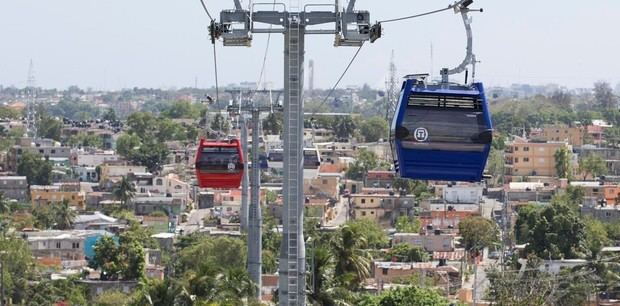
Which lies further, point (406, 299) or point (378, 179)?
point (378, 179)

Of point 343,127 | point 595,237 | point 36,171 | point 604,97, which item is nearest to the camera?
point 595,237

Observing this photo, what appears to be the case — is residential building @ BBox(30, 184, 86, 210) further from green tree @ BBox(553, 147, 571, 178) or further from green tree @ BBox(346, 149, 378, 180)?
green tree @ BBox(553, 147, 571, 178)

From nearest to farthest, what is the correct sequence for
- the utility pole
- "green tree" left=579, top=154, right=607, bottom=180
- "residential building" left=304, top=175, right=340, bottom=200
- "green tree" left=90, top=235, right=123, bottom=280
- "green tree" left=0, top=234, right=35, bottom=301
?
the utility pole → "green tree" left=0, top=234, right=35, bottom=301 → "green tree" left=90, top=235, right=123, bottom=280 → "residential building" left=304, top=175, right=340, bottom=200 → "green tree" left=579, top=154, right=607, bottom=180

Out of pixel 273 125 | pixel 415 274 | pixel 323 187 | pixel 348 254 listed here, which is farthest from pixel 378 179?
pixel 348 254

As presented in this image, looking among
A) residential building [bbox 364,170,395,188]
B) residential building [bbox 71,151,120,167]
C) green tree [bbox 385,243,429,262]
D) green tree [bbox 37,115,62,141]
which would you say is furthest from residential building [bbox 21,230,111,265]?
green tree [bbox 37,115,62,141]

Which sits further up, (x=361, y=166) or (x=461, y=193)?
(x=361, y=166)

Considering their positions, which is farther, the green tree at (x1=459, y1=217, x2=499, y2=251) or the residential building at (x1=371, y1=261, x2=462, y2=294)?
the green tree at (x1=459, y1=217, x2=499, y2=251)

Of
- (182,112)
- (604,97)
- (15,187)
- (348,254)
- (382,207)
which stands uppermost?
(604,97)

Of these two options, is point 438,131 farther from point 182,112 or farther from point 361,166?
point 182,112
